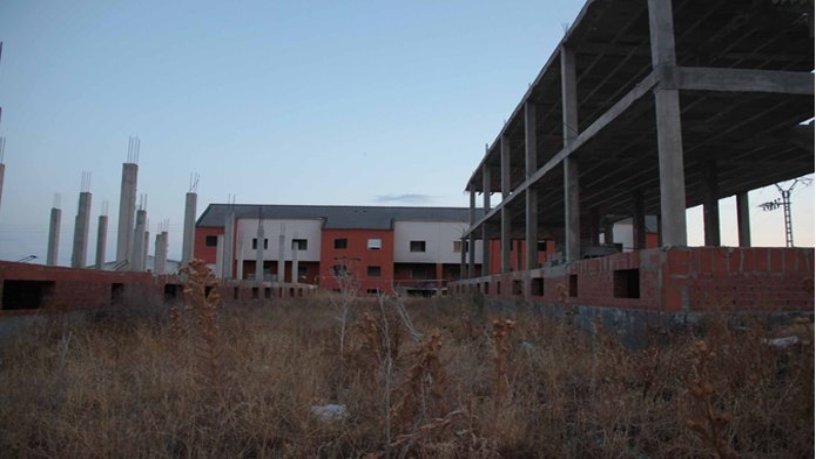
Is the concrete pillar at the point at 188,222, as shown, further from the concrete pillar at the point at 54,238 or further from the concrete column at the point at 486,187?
the concrete column at the point at 486,187

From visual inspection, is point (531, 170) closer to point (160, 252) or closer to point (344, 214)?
point (160, 252)

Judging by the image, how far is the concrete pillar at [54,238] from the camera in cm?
1645

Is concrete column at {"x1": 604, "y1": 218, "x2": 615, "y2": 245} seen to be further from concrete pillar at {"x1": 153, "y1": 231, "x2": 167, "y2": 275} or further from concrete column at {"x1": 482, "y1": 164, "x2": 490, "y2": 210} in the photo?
concrete pillar at {"x1": 153, "y1": 231, "x2": 167, "y2": 275}

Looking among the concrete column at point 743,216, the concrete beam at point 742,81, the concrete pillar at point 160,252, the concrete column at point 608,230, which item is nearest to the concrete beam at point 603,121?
the concrete beam at point 742,81

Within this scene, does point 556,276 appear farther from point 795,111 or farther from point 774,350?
point 774,350

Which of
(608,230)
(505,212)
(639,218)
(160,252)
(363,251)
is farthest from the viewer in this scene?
(363,251)

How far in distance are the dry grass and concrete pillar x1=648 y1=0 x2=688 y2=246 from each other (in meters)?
1.97

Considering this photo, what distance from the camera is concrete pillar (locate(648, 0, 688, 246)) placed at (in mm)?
7352

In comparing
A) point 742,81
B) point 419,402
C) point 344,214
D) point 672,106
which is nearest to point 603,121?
point 672,106

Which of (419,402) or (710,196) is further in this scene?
(710,196)

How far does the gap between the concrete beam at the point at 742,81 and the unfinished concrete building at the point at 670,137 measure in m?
0.02

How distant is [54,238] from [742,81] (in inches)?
680

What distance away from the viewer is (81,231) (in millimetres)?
14547

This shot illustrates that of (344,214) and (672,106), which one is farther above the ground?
(344,214)
